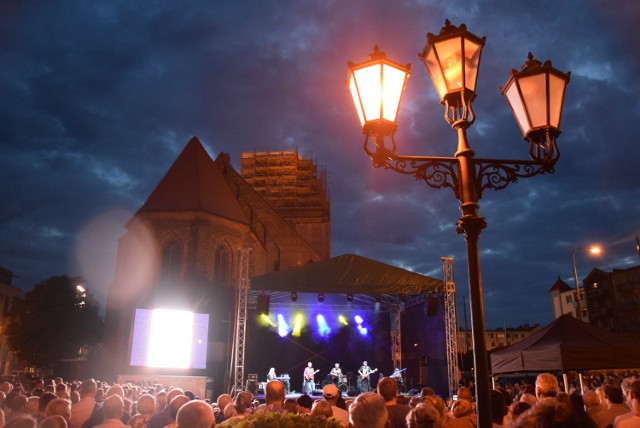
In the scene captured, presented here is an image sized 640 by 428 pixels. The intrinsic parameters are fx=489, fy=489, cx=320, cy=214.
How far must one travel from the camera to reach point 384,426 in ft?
11.3

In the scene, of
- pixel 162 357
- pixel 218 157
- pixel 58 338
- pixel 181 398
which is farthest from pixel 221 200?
pixel 181 398

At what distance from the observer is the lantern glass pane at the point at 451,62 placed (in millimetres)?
3807

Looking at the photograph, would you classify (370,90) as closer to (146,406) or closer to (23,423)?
(23,423)

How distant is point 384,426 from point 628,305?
64320 mm

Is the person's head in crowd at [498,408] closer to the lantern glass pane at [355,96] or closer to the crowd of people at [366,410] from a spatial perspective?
the crowd of people at [366,410]


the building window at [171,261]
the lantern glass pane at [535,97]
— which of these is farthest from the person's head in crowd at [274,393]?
the building window at [171,261]

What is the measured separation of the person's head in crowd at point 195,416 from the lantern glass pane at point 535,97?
3.32 meters

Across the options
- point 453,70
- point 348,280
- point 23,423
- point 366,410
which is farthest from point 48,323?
point 453,70

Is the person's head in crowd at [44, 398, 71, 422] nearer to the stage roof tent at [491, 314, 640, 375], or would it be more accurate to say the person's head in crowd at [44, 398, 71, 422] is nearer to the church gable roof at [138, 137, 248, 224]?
the stage roof tent at [491, 314, 640, 375]

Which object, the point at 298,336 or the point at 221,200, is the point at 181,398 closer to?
the point at 298,336

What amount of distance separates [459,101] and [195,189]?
27.6 metres

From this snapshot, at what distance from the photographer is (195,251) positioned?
27.4 meters

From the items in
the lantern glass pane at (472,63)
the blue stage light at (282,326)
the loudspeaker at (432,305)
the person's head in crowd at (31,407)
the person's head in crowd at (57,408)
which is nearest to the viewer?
the lantern glass pane at (472,63)

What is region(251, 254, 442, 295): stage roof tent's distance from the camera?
18.3m
